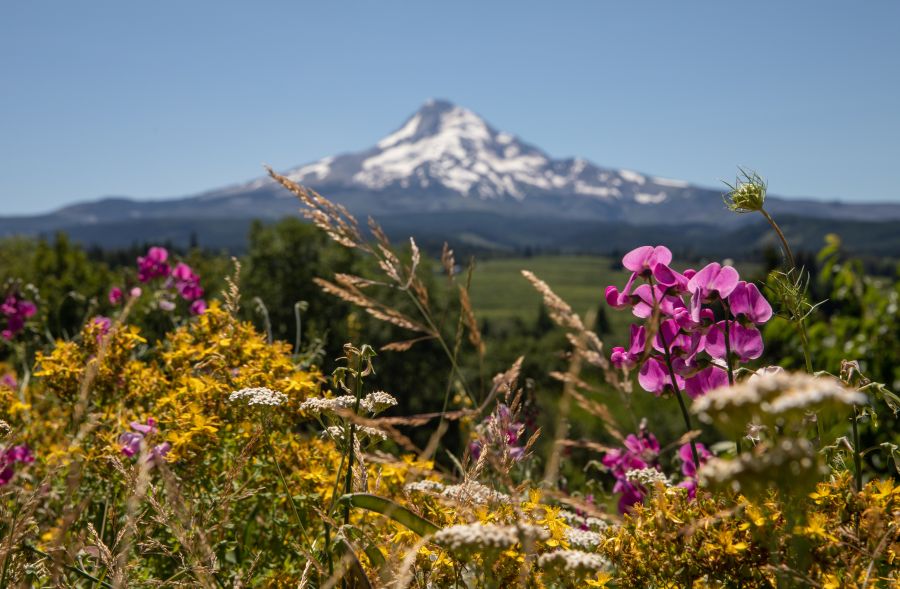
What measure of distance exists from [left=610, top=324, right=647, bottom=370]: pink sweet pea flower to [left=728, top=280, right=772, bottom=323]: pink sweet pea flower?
0.93 feet

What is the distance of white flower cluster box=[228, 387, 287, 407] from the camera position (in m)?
2.18

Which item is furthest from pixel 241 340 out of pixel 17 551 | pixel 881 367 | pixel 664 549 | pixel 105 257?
pixel 105 257

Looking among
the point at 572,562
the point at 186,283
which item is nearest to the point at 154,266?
the point at 186,283

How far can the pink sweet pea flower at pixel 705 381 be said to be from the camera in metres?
2.36

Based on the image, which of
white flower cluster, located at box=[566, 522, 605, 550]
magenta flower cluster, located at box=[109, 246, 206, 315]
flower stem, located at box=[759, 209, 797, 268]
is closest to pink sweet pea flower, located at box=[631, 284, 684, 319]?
flower stem, located at box=[759, 209, 797, 268]

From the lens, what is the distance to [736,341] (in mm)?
2252

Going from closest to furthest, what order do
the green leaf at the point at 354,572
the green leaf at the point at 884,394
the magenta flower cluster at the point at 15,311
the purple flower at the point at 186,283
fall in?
the green leaf at the point at 354,572 < the green leaf at the point at 884,394 < the magenta flower cluster at the point at 15,311 < the purple flower at the point at 186,283

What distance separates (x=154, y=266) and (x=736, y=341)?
7464 millimetres

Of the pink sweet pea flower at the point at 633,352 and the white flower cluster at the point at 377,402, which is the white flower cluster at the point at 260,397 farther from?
the pink sweet pea flower at the point at 633,352

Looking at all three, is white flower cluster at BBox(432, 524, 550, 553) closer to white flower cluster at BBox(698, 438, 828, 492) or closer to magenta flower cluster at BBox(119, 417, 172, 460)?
white flower cluster at BBox(698, 438, 828, 492)

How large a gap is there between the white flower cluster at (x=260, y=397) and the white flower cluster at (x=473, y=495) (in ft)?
1.85

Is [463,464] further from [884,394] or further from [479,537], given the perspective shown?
[884,394]

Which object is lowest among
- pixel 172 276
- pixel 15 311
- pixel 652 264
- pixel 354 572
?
pixel 15 311

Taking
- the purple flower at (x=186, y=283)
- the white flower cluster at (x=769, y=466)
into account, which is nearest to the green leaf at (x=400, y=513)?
the white flower cluster at (x=769, y=466)
